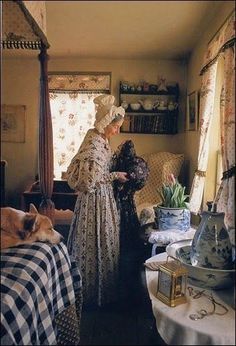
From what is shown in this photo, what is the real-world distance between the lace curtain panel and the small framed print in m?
0.42

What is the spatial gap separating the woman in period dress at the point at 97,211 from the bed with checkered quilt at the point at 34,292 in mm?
142

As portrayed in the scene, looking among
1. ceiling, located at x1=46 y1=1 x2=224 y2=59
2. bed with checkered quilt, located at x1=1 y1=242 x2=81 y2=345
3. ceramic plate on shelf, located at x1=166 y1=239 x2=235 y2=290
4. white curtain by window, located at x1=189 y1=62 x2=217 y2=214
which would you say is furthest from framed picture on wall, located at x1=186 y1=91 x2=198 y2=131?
bed with checkered quilt, located at x1=1 y1=242 x2=81 y2=345

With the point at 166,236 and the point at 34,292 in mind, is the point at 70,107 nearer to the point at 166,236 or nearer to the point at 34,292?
the point at 34,292

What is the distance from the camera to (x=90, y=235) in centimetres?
110

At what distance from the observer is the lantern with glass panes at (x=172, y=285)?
58cm

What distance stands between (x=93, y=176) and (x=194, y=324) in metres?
0.51

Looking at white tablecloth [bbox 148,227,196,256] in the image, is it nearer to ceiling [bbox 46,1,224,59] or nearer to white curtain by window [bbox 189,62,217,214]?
white curtain by window [bbox 189,62,217,214]

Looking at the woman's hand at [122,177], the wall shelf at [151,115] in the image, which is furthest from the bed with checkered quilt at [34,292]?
the wall shelf at [151,115]

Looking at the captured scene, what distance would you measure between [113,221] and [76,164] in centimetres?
28

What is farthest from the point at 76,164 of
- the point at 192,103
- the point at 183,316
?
the point at 183,316

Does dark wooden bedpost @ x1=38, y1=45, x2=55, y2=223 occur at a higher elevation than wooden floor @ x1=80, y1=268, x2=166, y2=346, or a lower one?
higher

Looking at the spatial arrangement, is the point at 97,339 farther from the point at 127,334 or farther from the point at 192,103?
the point at 192,103

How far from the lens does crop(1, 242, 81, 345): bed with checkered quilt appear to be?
0.54 meters

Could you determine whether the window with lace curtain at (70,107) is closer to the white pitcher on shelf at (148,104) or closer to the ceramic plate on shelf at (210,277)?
the white pitcher on shelf at (148,104)
